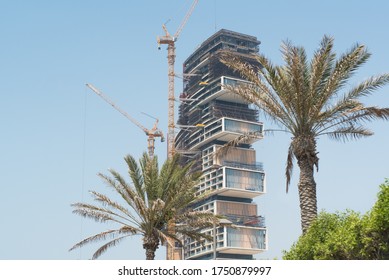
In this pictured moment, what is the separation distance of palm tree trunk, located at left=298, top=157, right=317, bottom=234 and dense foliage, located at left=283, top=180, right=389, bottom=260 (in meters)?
0.60

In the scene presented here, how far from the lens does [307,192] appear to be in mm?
30062

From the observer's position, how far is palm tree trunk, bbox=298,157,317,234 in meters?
30.1

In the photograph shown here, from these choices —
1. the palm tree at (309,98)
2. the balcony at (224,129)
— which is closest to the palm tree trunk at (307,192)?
the palm tree at (309,98)

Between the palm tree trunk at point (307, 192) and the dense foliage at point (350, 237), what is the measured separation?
60 cm

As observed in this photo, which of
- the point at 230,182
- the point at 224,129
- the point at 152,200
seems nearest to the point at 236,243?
the point at 230,182

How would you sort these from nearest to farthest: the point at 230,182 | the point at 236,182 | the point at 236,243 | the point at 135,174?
the point at 135,174 → the point at 236,243 → the point at 230,182 → the point at 236,182

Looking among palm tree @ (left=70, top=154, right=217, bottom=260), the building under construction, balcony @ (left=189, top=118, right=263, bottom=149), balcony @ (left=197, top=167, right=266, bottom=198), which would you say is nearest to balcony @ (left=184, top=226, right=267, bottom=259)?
the building under construction

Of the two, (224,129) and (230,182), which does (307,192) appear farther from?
(224,129)

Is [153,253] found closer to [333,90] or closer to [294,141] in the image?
[294,141]

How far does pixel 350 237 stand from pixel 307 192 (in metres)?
2.86

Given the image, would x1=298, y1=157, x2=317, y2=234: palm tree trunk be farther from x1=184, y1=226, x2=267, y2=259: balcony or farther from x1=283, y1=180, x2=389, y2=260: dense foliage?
x1=184, y1=226, x2=267, y2=259: balcony

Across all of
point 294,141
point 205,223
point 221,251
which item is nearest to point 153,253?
point 205,223

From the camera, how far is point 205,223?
36.5 metres
